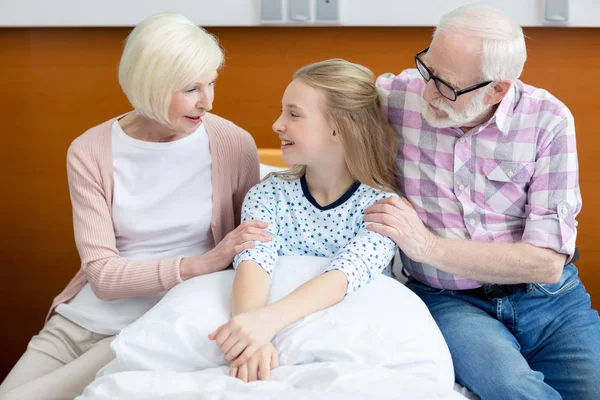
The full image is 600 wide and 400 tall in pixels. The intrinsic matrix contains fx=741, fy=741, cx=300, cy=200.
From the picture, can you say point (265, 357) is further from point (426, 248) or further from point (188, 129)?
point (188, 129)

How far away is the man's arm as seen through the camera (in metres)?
1.63

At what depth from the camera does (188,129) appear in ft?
5.80

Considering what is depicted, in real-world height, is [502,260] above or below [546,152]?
below

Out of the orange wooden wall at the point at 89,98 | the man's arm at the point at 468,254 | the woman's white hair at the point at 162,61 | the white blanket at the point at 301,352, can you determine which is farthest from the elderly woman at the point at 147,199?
the orange wooden wall at the point at 89,98

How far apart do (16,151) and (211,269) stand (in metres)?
1.14

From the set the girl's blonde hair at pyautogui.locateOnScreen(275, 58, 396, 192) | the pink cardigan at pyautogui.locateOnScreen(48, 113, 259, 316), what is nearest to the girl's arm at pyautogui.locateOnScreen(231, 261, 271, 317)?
the pink cardigan at pyautogui.locateOnScreen(48, 113, 259, 316)

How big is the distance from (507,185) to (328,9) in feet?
2.75

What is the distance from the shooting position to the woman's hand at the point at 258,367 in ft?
4.46

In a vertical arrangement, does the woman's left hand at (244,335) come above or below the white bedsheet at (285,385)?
above

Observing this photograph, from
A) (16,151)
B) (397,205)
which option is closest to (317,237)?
(397,205)

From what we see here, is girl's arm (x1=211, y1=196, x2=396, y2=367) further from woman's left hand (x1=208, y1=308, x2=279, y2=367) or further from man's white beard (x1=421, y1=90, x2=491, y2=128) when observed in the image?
man's white beard (x1=421, y1=90, x2=491, y2=128)

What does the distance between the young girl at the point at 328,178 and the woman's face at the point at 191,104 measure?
0.18 m

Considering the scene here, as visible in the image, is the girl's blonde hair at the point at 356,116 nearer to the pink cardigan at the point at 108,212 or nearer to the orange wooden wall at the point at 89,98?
the pink cardigan at the point at 108,212

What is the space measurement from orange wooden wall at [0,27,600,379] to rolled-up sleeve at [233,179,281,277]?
702 millimetres
